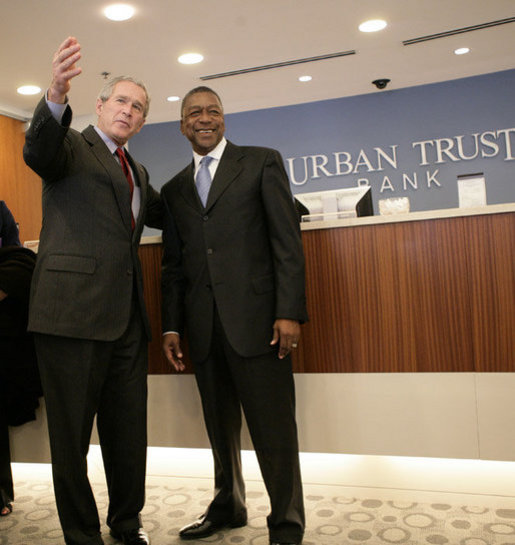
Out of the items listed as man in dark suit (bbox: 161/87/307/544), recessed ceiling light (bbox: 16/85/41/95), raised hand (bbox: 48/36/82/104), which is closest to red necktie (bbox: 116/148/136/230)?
man in dark suit (bbox: 161/87/307/544)

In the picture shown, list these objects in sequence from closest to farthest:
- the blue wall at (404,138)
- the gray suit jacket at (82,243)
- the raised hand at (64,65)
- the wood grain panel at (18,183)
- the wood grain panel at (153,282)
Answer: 1. the raised hand at (64,65)
2. the gray suit jacket at (82,243)
3. the wood grain panel at (153,282)
4. the blue wall at (404,138)
5. the wood grain panel at (18,183)

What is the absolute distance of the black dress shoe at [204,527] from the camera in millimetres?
2305

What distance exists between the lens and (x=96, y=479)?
10.1 ft

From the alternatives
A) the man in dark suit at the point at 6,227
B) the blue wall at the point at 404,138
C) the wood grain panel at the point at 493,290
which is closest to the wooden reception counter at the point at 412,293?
the wood grain panel at the point at 493,290

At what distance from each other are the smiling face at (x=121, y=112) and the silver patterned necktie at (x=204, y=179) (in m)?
0.29

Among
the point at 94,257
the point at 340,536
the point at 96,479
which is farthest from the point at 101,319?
the point at 96,479

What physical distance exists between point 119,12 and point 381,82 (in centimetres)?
332

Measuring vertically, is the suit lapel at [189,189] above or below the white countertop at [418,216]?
above

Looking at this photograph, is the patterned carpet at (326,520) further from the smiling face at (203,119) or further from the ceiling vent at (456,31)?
the ceiling vent at (456,31)

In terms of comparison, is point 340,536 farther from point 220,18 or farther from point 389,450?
point 220,18

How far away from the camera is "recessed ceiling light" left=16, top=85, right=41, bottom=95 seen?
21.9 feet

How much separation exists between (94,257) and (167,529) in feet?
3.66

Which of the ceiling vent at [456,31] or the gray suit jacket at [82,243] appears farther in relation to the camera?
the ceiling vent at [456,31]

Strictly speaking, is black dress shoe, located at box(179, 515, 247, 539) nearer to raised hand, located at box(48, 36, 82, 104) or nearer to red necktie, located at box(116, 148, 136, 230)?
red necktie, located at box(116, 148, 136, 230)
